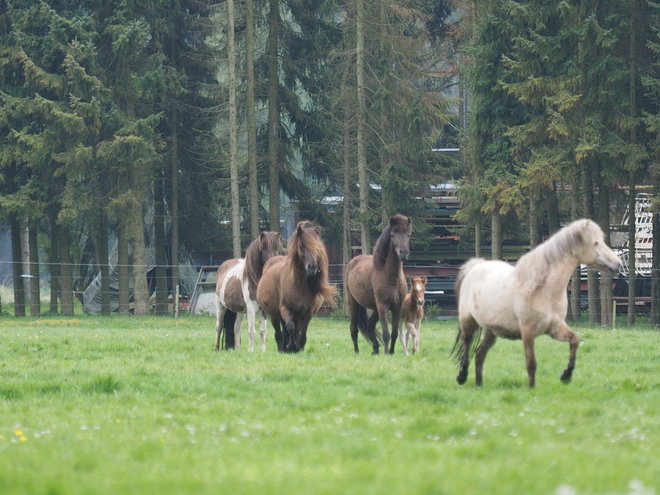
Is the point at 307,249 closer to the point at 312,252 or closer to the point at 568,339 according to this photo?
the point at 312,252

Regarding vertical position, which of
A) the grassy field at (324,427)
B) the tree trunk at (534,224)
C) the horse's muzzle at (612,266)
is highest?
the tree trunk at (534,224)

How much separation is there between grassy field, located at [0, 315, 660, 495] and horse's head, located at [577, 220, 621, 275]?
1229mm

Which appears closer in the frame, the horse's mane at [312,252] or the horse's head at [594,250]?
the horse's head at [594,250]

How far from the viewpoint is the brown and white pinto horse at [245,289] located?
1507cm

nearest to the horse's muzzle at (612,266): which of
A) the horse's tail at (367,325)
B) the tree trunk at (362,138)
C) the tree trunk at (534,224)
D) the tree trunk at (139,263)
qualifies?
the horse's tail at (367,325)

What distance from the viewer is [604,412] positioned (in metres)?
7.68

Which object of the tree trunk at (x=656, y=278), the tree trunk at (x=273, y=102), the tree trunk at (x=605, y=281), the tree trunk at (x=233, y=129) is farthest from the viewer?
the tree trunk at (x=273, y=102)

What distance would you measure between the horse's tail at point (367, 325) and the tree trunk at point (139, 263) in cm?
1846

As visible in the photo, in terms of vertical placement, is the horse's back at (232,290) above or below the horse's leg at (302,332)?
above

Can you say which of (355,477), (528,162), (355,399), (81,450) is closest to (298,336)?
(355,399)

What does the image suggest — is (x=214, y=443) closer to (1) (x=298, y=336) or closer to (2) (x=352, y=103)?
(1) (x=298, y=336)

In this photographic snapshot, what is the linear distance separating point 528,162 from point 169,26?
14794 millimetres

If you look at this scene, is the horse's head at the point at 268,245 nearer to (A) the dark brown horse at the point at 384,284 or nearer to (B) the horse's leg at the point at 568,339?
(A) the dark brown horse at the point at 384,284

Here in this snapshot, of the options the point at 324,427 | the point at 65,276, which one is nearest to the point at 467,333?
the point at 324,427
